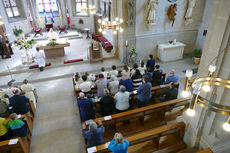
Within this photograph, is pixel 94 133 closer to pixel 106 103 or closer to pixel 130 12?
pixel 106 103

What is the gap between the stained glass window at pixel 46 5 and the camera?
16.1m

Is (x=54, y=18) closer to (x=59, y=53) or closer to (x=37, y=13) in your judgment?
(x=37, y=13)

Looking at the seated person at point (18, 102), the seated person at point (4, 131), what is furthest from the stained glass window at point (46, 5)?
the seated person at point (4, 131)

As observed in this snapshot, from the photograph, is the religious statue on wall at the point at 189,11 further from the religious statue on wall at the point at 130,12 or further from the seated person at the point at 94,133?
the seated person at the point at 94,133

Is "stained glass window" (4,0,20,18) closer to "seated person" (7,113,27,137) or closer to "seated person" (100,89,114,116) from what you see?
"seated person" (7,113,27,137)

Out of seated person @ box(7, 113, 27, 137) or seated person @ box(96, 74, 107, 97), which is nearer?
seated person @ box(7, 113, 27, 137)

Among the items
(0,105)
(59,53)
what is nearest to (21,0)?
(59,53)

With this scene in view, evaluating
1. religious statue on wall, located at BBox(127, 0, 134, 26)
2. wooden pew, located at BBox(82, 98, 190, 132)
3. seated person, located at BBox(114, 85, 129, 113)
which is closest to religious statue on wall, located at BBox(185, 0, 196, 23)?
religious statue on wall, located at BBox(127, 0, 134, 26)

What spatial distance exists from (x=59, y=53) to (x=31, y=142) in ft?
23.4

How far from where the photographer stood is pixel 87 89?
606cm

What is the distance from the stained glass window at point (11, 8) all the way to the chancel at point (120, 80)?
0.27 ft

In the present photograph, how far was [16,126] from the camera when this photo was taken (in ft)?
14.7

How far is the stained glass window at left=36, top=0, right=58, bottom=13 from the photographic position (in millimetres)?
16094

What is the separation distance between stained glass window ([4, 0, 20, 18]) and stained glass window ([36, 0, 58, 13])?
2075mm
